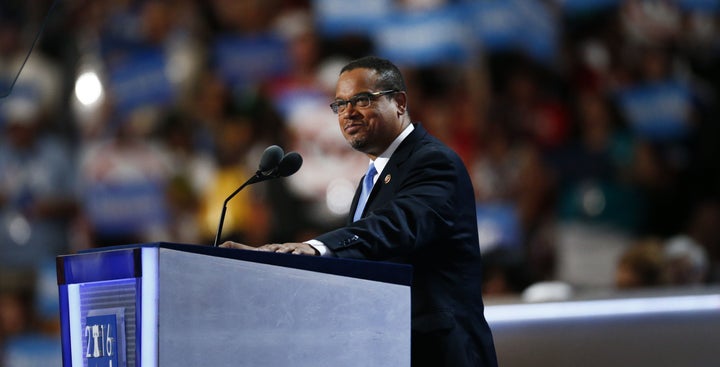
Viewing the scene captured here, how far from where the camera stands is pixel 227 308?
2.29 metres

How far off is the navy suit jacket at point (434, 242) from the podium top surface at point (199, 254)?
69mm

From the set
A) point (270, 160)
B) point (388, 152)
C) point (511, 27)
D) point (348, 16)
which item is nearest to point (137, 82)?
point (348, 16)

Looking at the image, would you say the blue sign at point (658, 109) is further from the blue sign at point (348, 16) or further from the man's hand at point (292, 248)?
the man's hand at point (292, 248)

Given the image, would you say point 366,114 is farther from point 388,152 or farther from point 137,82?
point 137,82

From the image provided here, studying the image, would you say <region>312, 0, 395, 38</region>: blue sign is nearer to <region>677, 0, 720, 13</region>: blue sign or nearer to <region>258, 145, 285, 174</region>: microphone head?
<region>677, 0, 720, 13</region>: blue sign

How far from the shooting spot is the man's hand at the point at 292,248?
7.89ft

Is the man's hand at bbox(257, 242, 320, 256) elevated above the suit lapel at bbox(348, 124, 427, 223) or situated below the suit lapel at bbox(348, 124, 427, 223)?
below

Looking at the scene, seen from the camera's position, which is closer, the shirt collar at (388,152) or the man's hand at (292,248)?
the man's hand at (292,248)

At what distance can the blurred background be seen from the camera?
7.06 meters

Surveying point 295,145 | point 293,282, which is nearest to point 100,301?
point 293,282

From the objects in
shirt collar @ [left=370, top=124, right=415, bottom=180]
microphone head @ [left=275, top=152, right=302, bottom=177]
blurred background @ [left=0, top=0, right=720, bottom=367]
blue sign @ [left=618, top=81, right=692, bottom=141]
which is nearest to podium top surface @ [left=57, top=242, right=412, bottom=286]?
microphone head @ [left=275, top=152, right=302, bottom=177]

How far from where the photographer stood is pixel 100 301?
2.40 metres

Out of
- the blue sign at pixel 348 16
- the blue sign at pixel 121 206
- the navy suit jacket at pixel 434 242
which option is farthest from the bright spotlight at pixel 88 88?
the navy suit jacket at pixel 434 242

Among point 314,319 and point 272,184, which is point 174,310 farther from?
point 272,184
